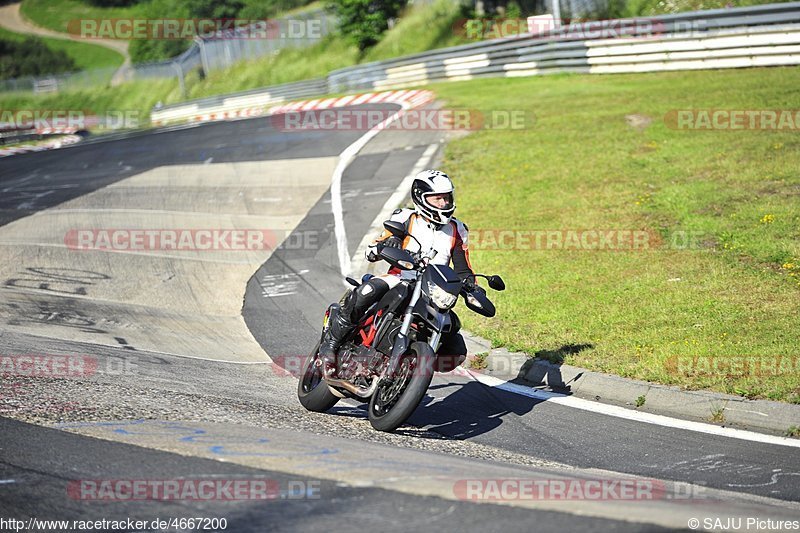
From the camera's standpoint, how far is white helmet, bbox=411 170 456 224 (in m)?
7.48

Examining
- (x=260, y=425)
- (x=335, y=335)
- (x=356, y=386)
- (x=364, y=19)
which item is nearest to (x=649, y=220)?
(x=335, y=335)

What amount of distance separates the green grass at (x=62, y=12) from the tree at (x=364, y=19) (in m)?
50.9

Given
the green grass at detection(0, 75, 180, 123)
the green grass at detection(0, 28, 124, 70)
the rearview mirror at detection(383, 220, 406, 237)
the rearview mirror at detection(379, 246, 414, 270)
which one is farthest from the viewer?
the green grass at detection(0, 28, 124, 70)

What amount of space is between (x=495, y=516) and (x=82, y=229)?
13.6 m

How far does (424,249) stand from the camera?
25.3 ft

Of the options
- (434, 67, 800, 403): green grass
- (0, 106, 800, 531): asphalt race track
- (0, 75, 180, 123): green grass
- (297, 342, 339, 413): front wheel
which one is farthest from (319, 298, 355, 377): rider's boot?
(0, 75, 180, 123): green grass

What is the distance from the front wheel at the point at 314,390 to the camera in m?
7.79

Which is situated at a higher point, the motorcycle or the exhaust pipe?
the motorcycle

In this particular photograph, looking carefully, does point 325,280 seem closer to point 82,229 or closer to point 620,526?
point 82,229

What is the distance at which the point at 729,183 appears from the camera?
1511 centimetres

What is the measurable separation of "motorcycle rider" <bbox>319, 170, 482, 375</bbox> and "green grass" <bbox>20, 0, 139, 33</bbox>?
93853 millimetres

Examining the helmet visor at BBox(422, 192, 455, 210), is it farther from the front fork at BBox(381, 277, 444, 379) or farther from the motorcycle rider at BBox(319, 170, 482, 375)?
the front fork at BBox(381, 277, 444, 379)

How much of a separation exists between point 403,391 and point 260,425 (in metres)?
1.12

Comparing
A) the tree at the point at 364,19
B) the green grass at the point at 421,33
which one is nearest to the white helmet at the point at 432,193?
the green grass at the point at 421,33
